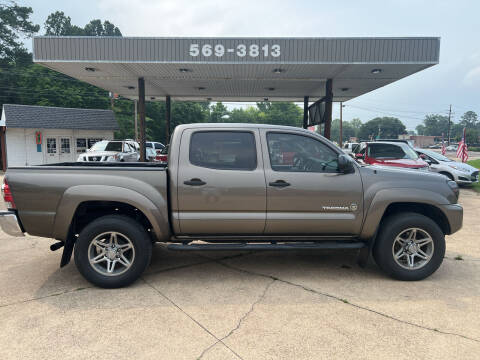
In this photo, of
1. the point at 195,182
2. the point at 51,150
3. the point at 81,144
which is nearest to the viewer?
the point at 195,182

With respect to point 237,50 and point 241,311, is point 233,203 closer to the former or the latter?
point 241,311

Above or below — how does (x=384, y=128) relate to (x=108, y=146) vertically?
above

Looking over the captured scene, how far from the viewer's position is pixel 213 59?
11695mm

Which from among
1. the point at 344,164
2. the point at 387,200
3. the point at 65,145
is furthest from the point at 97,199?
the point at 65,145

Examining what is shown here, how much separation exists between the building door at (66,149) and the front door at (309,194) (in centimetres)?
2346

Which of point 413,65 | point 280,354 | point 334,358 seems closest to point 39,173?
point 280,354

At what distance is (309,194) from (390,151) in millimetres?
8451

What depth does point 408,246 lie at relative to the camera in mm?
4156

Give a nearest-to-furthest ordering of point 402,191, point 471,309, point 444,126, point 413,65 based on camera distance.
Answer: point 471,309 < point 402,191 < point 413,65 < point 444,126

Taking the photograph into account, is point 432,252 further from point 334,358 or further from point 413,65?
point 413,65

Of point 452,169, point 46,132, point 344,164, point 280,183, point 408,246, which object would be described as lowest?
point 408,246

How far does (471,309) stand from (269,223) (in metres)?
2.31

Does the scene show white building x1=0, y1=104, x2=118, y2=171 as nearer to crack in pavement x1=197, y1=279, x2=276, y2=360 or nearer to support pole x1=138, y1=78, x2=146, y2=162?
support pole x1=138, y1=78, x2=146, y2=162

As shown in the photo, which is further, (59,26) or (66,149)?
(59,26)
